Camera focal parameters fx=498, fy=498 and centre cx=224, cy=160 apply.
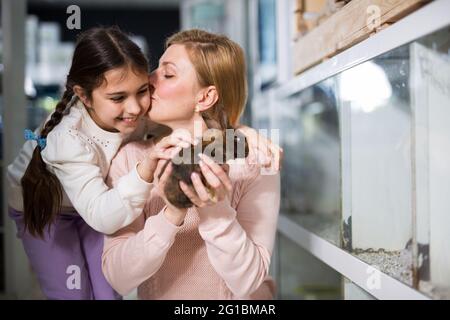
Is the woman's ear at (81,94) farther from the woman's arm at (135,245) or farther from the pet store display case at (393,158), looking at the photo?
the pet store display case at (393,158)

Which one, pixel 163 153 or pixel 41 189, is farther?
pixel 41 189

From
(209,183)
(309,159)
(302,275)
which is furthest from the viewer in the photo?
(309,159)

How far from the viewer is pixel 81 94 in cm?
88

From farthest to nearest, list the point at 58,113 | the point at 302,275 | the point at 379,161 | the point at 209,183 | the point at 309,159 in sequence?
the point at 309,159
the point at 302,275
the point at 379,161
the point at 58,113
the point at 209,183

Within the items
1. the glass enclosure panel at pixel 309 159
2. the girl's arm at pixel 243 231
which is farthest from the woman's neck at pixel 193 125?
the glass enclosure panel at pixel 309 159

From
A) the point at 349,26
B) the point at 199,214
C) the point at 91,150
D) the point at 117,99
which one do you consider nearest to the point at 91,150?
the point at 91,150

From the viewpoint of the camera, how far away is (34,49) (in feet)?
13.4

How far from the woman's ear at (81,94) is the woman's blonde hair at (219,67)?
17cm

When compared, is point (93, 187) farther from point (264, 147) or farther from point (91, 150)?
point (264, 147)

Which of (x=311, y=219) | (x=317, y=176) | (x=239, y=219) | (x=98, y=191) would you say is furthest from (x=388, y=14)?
(x=317, y=176)

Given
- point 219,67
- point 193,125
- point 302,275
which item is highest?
point 219,67

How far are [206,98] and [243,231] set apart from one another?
245mm

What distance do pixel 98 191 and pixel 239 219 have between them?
0.88 ft

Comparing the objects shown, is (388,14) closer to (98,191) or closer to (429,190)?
(429,190)
